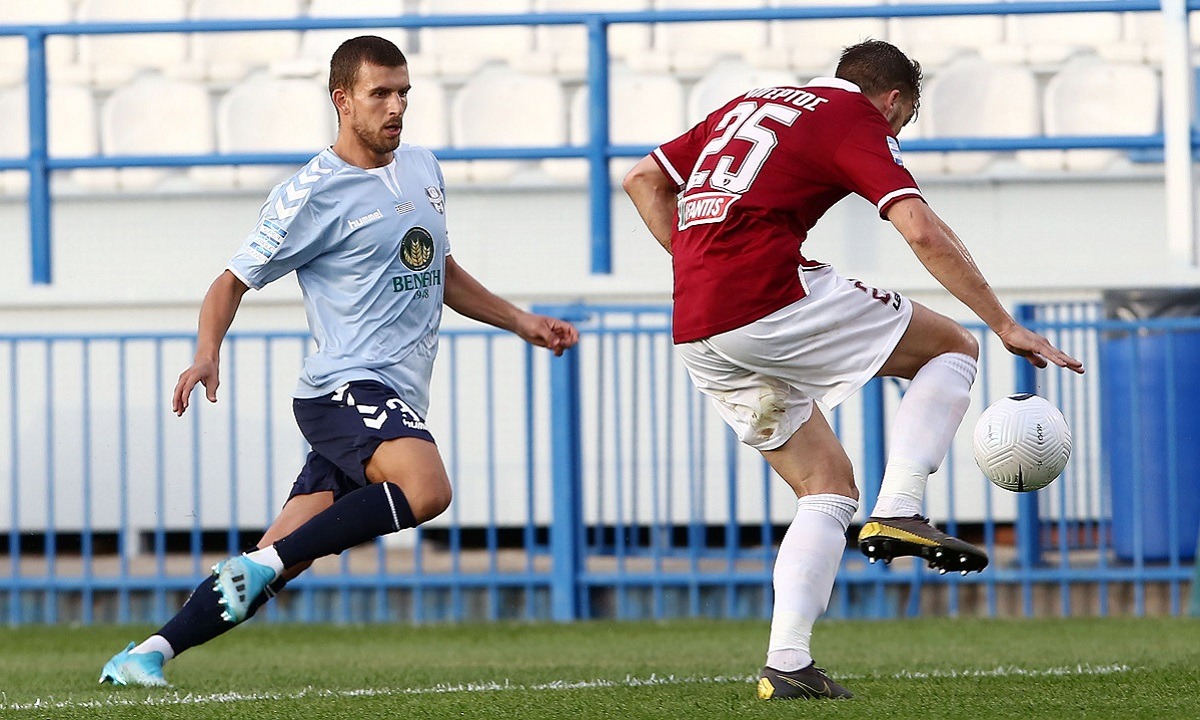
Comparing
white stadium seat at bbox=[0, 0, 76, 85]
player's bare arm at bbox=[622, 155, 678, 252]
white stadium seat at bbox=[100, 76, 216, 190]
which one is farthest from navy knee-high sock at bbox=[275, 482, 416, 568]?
white stadium seat at bbox=[0, 0, 76, 85]

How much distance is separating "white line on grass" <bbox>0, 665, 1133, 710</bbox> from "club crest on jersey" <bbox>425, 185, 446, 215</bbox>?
1.25m

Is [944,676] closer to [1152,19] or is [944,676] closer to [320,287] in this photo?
[320,287]

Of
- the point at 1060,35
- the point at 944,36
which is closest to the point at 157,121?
the point at 944,36

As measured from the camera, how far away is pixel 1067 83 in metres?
10.6

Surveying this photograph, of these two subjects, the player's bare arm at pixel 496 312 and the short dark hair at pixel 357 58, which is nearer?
the short dark hair at pixel 357 58

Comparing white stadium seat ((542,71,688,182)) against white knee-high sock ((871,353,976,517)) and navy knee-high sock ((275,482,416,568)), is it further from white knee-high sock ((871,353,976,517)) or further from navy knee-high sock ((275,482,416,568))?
white knee-high sock ((871,353,976,517))

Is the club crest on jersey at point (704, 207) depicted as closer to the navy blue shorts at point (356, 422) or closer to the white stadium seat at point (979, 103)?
the navy blue shorts at point (356, 422)

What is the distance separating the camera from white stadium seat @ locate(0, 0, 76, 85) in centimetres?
1130

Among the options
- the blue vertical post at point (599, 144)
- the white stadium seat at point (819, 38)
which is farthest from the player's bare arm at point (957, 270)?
the white stadium seat at point (819, 38)

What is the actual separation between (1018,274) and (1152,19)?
3.00m

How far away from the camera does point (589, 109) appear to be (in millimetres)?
8656

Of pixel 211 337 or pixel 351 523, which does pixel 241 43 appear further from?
pixel 351 523

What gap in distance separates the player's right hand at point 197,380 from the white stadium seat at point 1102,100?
699 centimetres

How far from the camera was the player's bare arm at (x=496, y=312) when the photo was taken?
516 cm
